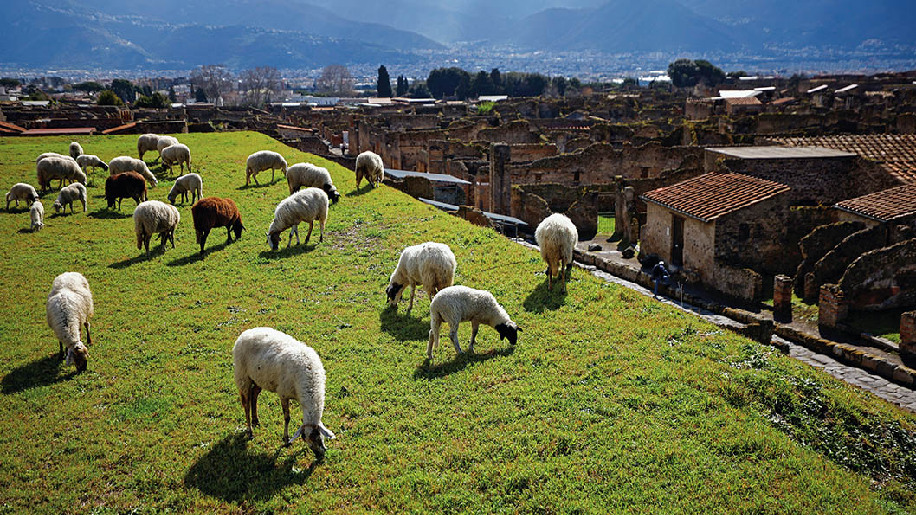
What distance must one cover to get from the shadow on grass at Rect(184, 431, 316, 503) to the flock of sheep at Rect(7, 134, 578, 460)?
1.22 feet

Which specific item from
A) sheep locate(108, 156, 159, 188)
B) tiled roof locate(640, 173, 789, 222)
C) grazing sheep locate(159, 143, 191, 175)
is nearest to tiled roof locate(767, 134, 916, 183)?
tiled roof locate(640, 173, 789, 222)

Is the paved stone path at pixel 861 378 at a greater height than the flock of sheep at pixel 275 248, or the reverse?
the flock of sheep at pixel 275 248

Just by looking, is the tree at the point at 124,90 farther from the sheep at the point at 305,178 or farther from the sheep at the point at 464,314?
the sheep at the point at 464,314

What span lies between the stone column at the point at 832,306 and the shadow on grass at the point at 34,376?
57.8 ft

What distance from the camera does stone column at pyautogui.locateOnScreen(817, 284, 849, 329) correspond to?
58.5 feet

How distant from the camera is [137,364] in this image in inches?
484

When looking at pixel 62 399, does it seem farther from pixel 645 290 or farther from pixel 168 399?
pixel 645 290

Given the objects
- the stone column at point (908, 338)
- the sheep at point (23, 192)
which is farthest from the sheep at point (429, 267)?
the sheep at point (23, 192)

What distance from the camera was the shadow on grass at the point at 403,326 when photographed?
43.2 ft

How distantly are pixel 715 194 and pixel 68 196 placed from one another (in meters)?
22.7

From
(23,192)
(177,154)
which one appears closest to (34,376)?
(23,192)

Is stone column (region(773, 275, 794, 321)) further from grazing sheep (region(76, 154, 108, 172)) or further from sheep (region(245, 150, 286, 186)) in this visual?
grazing sheep (region(76, 154, 108, 172))

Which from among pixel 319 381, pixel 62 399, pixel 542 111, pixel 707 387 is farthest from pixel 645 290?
pixel 542 111

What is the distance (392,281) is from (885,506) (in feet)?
31.4
